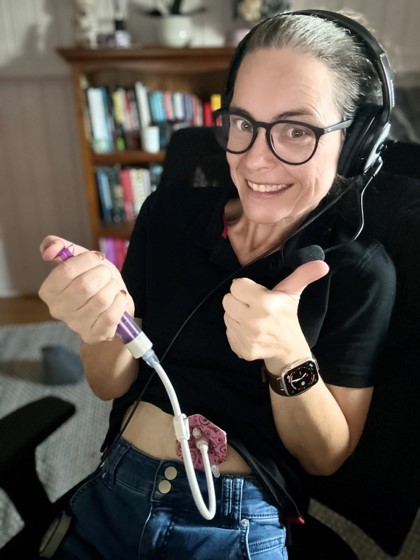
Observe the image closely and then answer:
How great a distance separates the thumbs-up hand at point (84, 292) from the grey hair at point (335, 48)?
415mm

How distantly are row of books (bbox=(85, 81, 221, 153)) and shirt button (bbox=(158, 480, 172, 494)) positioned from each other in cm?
174

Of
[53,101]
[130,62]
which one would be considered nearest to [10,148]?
[53,101]

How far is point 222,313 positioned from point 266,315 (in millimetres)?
216

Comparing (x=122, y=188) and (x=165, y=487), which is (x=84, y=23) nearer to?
(x=122, y=188)

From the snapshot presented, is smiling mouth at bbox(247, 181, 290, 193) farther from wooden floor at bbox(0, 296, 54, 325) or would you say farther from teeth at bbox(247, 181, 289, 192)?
wooden floor at bbox(0, 296, 54, 325)

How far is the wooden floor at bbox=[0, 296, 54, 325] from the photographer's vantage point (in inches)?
99.5

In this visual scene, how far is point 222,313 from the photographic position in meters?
0.81

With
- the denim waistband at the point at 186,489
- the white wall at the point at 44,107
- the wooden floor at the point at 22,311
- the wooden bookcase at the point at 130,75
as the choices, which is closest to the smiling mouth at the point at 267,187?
the denim waistband at the point at 186,489

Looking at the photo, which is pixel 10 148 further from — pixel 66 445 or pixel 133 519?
pixel 133 519

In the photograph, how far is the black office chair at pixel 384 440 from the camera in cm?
77

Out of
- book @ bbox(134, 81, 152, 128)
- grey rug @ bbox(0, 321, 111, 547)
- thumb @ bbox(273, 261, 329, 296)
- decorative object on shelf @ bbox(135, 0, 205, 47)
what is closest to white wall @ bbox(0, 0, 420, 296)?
decorative object on shelf @ bbox(135, 0, 205, 47)

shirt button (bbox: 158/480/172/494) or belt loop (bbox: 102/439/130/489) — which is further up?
shirt button (bbox: 158/480/172/494)

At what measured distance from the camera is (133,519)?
29.5 inches

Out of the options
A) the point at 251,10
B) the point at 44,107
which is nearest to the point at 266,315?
the point at 251,10
